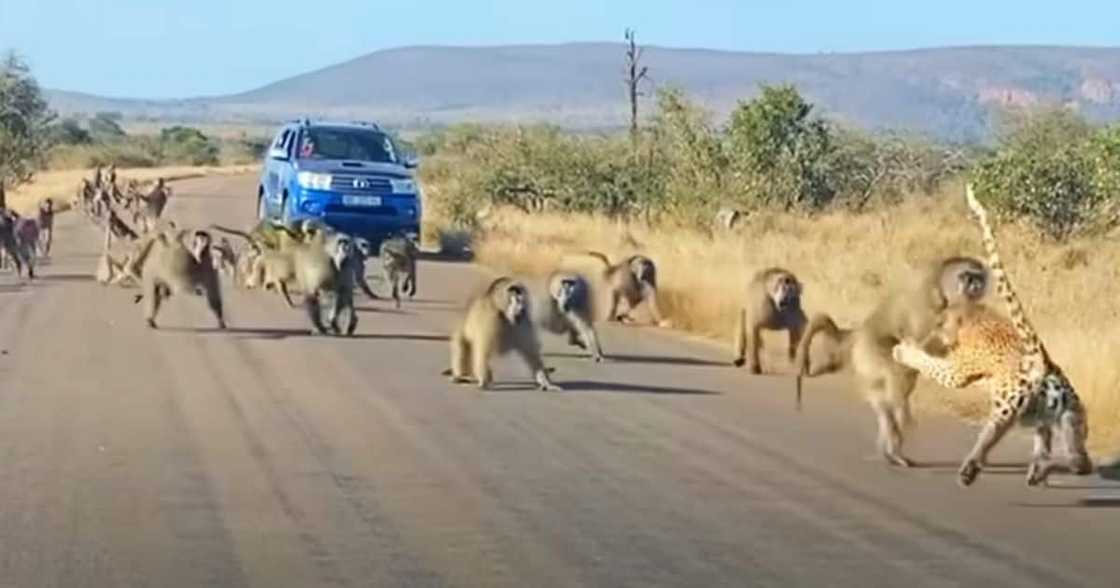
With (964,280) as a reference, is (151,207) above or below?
below

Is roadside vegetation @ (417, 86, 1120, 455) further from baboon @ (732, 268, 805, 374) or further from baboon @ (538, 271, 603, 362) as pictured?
baboon @ (538, 271, 603, 362)

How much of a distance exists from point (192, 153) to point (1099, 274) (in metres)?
106

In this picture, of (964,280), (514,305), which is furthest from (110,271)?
(964,280)

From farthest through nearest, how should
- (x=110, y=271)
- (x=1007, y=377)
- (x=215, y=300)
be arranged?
1. (x=110, y=271)
2. (x=215, y=300)
3. (x=1007, y=377)

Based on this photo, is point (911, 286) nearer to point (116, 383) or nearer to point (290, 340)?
point (116, 383)

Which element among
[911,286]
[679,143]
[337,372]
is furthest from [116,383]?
[679,143]

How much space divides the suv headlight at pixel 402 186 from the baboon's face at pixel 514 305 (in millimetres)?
15975

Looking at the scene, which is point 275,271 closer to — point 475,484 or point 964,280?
point 964,280

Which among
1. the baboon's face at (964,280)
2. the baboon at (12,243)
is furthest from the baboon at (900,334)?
the baboon at (12,243)

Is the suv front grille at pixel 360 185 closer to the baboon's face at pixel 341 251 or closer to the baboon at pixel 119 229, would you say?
the baboon at pixel 119 229

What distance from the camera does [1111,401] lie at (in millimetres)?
15016

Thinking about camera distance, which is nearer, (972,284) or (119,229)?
(972,284)

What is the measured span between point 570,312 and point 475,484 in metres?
6.64

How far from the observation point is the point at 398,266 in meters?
24.5
